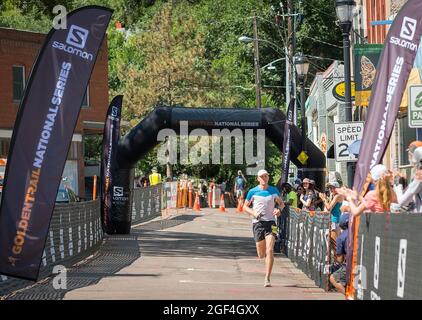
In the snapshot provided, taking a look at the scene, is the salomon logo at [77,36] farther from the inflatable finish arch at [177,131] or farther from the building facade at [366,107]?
the inflatable finish arch at [177,131]

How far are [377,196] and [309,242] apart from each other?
807 cm

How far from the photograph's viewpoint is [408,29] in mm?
12148

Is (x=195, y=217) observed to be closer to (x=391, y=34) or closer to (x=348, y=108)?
(x=348, y=108)

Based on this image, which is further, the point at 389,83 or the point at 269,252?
the point at 269,252

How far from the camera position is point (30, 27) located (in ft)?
205

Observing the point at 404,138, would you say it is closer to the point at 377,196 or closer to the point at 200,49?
the point at 377,196

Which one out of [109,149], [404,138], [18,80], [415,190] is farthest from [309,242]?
[18,80]

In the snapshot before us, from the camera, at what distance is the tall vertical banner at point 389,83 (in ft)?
39.8

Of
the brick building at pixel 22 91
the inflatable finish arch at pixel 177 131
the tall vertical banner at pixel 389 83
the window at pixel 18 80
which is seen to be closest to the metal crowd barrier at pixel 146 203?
the inflatable finish arch at pixel 177 131

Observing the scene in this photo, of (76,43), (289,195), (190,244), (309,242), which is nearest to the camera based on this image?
(76,43)

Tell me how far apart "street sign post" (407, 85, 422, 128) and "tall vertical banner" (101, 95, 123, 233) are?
1547 centimetres

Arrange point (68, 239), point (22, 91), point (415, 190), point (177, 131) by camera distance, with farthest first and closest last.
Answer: point (22, 91)
point (177, 131)
point (68, 239)
point (415, 190)
